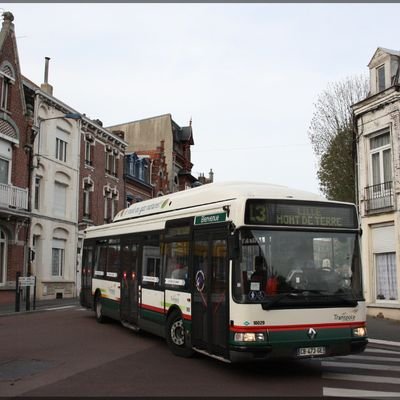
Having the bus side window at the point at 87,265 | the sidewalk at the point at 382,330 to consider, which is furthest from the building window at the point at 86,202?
the bus side window at the point at 87,265

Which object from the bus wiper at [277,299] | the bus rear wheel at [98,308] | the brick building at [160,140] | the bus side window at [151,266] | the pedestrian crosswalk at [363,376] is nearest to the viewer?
the pedestrian crosswalk at [363,376]

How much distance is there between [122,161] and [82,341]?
2815 centimetres

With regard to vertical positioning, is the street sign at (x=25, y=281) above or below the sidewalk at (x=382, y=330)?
above

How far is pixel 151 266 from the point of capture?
1205cm

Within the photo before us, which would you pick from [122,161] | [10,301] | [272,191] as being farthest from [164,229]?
[122,161]

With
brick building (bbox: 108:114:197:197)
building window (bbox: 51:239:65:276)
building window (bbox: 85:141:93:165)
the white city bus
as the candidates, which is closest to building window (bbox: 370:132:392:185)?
the white city bus

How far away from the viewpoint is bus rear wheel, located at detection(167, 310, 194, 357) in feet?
33.1

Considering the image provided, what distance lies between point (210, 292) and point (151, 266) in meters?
3.17

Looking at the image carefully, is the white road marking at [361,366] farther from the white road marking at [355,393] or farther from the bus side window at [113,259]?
the bus side window at [113,259]

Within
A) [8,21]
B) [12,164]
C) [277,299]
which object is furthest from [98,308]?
[8,21]

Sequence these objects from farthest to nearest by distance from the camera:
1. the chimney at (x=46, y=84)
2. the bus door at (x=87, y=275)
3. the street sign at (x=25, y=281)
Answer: the chimney at (x=46, y=84), the street sign at (x=25, y=281), the bus door at (x=87, y=275)

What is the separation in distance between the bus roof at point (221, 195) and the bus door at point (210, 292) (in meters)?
0.72

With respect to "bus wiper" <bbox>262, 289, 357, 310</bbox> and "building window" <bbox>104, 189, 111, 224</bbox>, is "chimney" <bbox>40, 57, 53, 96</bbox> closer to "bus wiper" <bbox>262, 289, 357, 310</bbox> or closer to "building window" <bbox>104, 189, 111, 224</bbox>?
"building window" <bbox>104, 189, 111, 224</bbox>

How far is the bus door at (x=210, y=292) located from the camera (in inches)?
340
